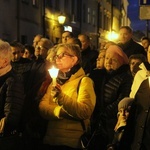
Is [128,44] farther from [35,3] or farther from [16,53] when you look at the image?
[35,3]

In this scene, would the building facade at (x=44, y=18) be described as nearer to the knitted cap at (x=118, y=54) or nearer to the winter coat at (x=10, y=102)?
the knitted cap at (x=118, y=54)

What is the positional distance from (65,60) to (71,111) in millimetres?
640

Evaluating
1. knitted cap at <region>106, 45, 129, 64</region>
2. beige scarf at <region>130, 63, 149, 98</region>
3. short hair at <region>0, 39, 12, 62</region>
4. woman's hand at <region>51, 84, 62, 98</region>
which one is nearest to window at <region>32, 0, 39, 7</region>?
knitted cap at <region>106, 45, 129, 64</region>

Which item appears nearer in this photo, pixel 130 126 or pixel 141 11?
pixel 130 126

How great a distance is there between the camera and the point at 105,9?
180 feet

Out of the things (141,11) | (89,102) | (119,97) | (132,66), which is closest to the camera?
(89,102)

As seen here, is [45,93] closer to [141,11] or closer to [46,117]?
[46,117]

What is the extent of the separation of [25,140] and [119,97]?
4.90ft

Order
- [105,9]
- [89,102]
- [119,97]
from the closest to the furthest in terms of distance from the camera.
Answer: [89,102], [119,97], [105,9]

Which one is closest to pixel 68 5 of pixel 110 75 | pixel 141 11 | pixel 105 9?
pixel 105 9

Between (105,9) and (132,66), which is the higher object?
(105,9)

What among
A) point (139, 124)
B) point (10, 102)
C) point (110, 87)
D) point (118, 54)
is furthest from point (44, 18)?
point (139, 124)

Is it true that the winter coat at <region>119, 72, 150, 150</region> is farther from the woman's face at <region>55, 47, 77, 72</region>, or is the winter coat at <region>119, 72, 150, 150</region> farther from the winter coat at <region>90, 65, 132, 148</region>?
the winter coat at <region>90, 65, 132, 148</region>

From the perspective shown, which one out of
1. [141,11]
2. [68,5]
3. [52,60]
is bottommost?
[52,60]
